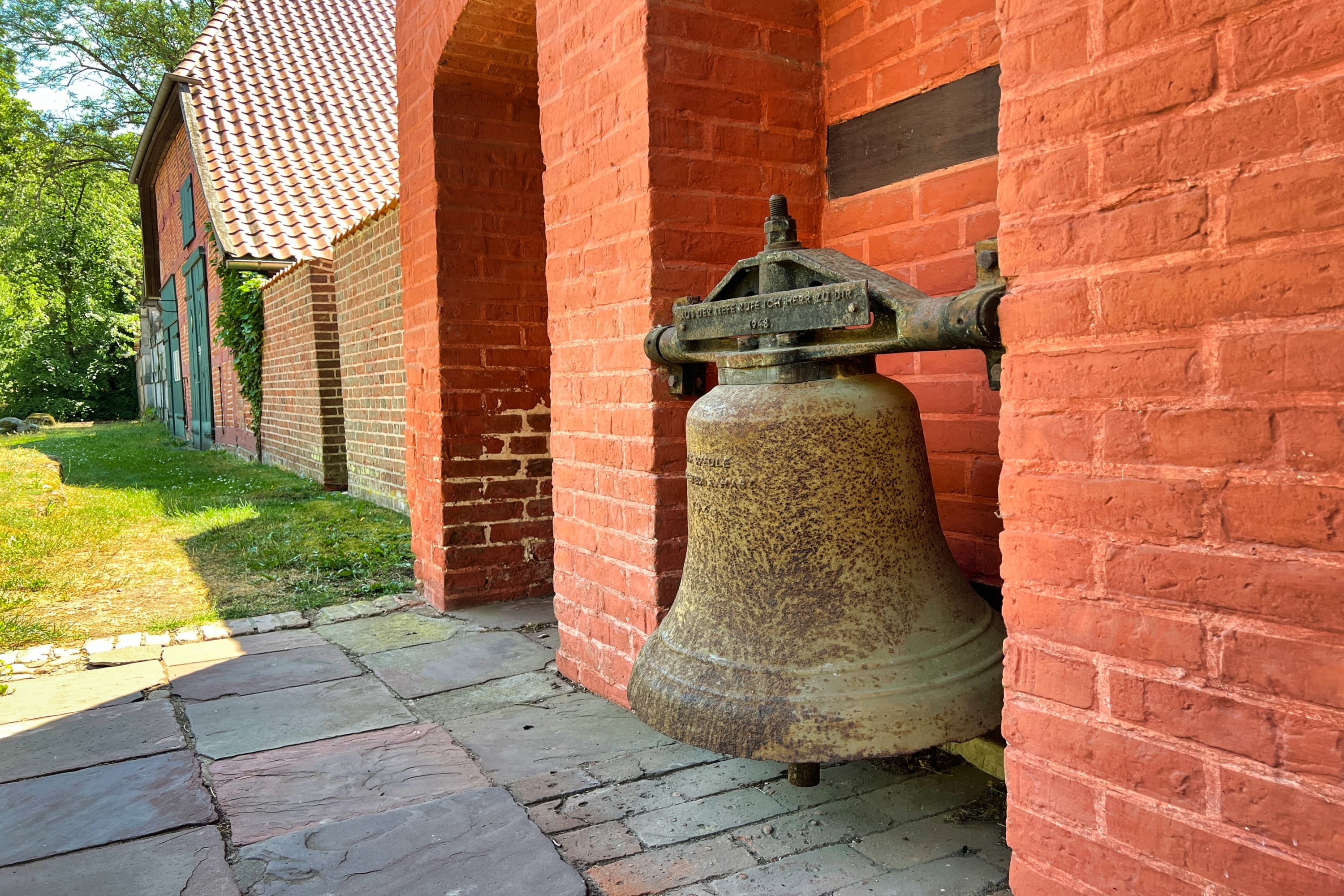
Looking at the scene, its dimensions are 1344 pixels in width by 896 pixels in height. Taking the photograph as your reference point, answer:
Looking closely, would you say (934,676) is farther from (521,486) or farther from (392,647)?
(521,486)

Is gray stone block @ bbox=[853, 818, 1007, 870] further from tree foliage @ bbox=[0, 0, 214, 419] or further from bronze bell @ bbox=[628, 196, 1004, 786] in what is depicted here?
tree foliage @ bbox=[0, 0, 214, 419]

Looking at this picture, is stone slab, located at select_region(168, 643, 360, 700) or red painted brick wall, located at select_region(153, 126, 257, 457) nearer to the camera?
stone slab, located at select_region(168, 643, 360, 700)

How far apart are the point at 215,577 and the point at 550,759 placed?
3.81 metres

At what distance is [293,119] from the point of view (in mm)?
13172

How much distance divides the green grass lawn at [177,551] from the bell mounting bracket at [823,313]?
149 inches

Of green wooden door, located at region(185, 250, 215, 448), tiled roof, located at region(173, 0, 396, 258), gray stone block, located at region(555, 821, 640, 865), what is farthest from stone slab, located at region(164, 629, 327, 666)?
green wooden door, located at region(185, 250, 215, 448)

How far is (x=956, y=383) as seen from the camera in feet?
8.33

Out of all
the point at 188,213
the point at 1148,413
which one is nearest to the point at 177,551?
the point at 1148,413

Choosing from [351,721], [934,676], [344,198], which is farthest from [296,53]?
[934,676]

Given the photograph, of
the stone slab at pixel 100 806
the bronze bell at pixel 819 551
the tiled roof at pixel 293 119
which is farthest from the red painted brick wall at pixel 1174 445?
the tiled roof at pixel 293 119

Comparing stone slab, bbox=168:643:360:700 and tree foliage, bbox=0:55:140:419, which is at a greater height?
tree foliage, bbox=0:55:140:419

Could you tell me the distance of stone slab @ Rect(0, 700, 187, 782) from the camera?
289 centimetres

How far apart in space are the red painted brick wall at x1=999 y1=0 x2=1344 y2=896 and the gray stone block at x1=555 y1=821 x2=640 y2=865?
3.17 ft

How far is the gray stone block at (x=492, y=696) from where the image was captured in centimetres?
325
